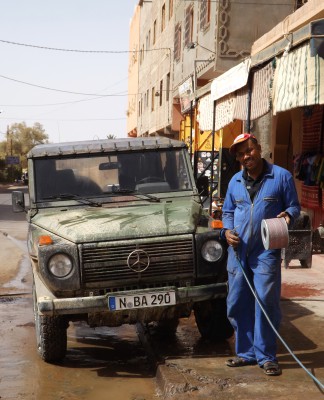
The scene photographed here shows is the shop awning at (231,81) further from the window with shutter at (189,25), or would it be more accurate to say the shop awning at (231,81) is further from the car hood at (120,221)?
the window with shutter at (189,25)

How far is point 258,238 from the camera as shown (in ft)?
18.6

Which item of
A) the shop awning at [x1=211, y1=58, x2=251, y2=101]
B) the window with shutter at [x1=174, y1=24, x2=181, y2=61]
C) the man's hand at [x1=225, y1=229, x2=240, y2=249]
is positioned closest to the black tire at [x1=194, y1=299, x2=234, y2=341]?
the man's hand at [x1=225, y1=229, x2=240, y2=249]

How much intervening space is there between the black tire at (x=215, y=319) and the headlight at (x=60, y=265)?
130cm

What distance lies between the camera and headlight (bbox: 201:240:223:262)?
612cm

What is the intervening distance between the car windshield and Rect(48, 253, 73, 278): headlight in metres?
1.26

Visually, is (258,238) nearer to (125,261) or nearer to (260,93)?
(125,261)

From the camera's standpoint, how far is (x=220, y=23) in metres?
20.1

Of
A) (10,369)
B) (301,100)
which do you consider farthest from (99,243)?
(301,100)

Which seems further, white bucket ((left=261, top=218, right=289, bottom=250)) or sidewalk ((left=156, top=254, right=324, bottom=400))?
white bucket ((left=261, top=218, right=289, bottom=250))

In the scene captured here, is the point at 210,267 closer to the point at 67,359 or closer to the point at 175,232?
the point at 175,232

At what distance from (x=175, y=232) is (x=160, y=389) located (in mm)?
1300

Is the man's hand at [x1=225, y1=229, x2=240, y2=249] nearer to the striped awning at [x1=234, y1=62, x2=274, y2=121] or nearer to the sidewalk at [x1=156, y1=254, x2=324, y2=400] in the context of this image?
the sidewalk at [x1=156, y1=254, x2=324, y2=400]

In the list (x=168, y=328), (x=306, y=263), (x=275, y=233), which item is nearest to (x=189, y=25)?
(x=306, y=263)

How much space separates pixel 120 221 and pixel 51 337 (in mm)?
1183
